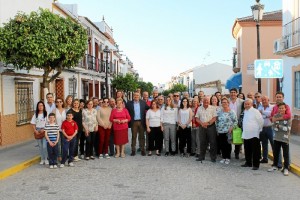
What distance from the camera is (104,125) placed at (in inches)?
404

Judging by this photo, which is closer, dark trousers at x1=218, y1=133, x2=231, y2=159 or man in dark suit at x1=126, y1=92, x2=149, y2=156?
dark trousers at x1=218, y1=133, x2=231, y2=159

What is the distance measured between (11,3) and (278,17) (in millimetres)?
18338

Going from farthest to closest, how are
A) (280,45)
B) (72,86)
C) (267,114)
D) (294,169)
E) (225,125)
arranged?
(72,86) → (280,45) → (225,125) → (267,114) → (294,169)

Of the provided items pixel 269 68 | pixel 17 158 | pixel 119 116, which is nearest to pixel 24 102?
pixel 17 158

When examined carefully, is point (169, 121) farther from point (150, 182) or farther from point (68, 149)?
point (150, 182)

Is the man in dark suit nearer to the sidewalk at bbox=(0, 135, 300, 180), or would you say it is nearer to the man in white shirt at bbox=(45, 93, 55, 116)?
the man in white shirt at bbox=(45, 93, 55, 116)

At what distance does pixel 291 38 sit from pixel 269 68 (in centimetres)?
545

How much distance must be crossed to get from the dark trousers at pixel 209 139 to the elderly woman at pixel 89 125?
283 cm

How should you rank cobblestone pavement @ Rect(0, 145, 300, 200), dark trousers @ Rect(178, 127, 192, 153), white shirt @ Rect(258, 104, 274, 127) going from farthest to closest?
dark trousers @ Rect(178, 127, 192, 153), white shirt @ Rect(258, 104, 274, 127), cobblestone pavement @ Rect(0, 145, 300, 200)

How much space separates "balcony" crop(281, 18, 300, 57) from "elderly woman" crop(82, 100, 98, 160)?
8365 mm

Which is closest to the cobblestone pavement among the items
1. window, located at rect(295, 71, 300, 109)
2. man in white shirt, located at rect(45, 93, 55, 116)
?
man in white shirt, located at rect(45, 93, 55, 116)

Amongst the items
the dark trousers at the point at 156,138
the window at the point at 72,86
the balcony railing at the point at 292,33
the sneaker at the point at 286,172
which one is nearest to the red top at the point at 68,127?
the dark trousers at the point at 156,138

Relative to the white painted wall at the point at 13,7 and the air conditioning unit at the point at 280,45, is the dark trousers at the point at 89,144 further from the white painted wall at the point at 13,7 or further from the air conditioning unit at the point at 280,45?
the air conditioning unit at the point at 280,45

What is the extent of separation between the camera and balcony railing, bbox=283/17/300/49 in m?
14.9
